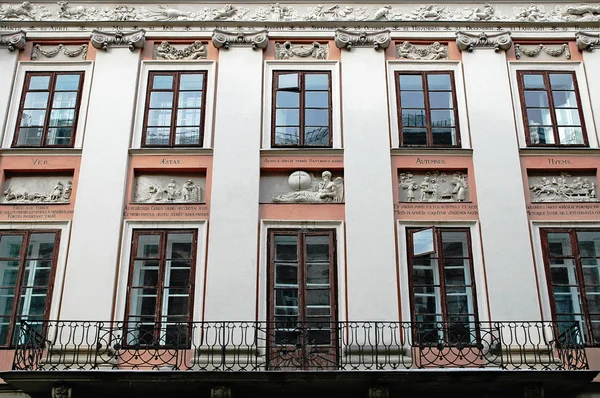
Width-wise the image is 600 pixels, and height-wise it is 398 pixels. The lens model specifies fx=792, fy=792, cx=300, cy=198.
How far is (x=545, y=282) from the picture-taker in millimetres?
14484

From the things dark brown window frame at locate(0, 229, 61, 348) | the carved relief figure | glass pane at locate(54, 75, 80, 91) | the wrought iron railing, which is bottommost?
the wrought iron railing

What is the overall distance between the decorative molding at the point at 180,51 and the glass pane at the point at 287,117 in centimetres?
208

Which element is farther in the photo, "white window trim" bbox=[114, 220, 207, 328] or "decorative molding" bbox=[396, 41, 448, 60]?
"decorative molding" bbox=[396, 41, 448, 60]

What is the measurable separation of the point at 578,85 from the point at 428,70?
10.2 feet

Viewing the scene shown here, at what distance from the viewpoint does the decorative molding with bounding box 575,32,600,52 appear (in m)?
16.6

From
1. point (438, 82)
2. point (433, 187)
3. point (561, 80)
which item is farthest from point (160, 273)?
point (561, 80)

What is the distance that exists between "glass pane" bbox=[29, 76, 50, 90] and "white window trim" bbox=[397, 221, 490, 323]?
25.9ft

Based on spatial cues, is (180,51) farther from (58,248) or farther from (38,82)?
(58,248)

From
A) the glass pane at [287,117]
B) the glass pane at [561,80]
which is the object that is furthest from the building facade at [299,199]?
the glass pane at [561,80]

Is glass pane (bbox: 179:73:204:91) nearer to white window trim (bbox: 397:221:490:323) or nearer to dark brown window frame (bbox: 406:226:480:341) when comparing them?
white window trim (bbox: 397:221:490:323)

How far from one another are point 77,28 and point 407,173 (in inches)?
301

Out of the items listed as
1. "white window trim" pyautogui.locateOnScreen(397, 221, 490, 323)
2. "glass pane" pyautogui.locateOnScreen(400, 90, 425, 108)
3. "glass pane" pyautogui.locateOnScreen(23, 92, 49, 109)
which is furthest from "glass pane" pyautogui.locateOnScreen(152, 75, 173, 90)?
"white window trim" pyautogui.locateOnScreen(397, 221, 490, 323)
